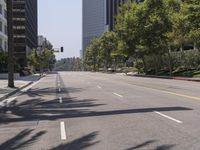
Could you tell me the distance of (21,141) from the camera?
36.0ft

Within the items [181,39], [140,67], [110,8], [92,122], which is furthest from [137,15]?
[110,8]

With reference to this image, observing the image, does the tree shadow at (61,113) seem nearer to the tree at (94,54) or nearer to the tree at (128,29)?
the tree at (128,29)

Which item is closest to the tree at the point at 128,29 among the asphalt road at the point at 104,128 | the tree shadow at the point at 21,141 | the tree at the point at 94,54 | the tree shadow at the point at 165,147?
the asphalt road at the point at 104,128

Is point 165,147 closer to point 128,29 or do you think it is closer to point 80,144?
point 80,144

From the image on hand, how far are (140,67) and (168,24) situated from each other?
26932 millimetres

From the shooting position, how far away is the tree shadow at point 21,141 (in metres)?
10.3

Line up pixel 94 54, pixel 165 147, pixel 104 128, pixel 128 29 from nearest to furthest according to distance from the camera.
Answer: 1. pixel 165 147
2. pixel 104 128
3. pixel 128 29
4. pixel 94 54

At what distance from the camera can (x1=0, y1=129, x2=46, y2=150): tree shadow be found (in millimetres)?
10266

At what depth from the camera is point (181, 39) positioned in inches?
2405

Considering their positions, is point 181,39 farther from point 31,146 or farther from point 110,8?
point 110,8

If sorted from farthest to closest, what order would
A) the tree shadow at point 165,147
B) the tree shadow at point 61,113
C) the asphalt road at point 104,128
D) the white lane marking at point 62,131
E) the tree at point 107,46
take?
the tree at point 107,46
the tree shadow at point 61,113
the white lane marking at point 62,131
the asphalt road at point 104,128
the tree shadow at point 165,147

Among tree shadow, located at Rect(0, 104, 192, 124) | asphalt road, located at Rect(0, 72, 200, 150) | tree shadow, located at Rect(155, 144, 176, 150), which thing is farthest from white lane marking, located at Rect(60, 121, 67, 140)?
tree shadow, located at Rect(155, 144, 176, 150)

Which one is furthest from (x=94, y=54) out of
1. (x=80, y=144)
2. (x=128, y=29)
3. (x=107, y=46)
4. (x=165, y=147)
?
(x=165, y=147)

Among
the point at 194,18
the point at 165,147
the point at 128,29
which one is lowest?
the point at 165,147
